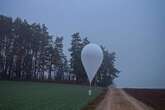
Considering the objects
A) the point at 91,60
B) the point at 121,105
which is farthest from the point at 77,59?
the point at 121,105

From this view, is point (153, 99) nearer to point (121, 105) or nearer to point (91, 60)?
Result: point (91, 60)

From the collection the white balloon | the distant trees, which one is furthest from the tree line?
the white balloon

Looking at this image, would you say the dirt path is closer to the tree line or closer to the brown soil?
the brown soil

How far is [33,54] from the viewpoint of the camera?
7606cm

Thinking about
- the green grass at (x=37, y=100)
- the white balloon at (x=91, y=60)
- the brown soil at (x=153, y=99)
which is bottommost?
the brown soil at (x=153, y=99)

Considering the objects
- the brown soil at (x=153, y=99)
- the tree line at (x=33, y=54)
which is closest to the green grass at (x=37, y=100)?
the brown soil at (x=153, y=99)

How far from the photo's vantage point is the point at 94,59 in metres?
39.7

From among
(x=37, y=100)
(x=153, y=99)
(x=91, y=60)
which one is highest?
(x=91, y=60)

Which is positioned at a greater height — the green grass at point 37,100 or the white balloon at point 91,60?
the white balloon at point 91,60

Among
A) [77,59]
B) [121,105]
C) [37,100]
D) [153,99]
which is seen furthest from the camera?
[77,59]

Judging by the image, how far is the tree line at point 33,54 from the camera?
221ft

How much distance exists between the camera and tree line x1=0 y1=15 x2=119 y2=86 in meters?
67.2

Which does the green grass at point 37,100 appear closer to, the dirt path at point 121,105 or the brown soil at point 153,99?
the dirt path at point 121,105

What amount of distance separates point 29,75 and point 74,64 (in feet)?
59.3
